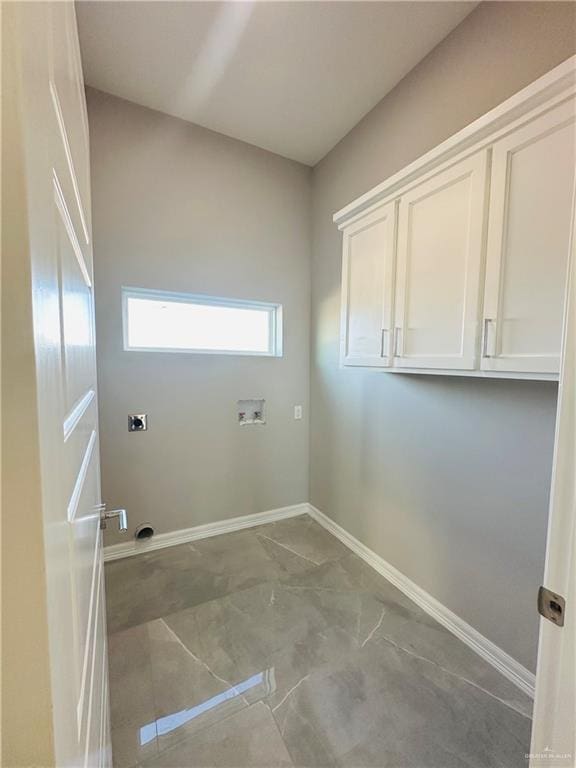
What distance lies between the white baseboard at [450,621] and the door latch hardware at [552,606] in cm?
117

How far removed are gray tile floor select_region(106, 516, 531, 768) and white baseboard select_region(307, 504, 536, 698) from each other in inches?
1.8

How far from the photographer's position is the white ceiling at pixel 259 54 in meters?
1.48

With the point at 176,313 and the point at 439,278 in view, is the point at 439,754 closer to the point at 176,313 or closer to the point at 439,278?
the point at 439,278

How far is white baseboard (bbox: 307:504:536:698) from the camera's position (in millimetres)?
1326

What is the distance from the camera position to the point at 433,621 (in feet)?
5.41

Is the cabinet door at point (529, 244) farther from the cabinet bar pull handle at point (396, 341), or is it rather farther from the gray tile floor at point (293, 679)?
the gray tile floor at point (293, 679)

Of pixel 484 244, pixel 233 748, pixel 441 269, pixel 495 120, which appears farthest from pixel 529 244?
pixel 233 748

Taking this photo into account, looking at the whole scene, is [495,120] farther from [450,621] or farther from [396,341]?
[450,621]

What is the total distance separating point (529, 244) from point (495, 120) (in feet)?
1.47

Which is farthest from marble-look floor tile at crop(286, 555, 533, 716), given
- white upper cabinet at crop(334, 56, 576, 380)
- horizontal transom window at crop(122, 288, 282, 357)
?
horizontal transom window at crop(122, 288, 282, 357)

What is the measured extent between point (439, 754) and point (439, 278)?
180 cm

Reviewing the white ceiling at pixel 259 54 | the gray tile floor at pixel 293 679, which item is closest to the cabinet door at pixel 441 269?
the white ceiling at pixel 259 54

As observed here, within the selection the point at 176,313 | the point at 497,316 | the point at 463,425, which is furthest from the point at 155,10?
the point at 463,425

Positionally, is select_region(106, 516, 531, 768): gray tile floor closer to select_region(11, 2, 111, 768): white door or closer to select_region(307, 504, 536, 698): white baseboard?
select_region(307, 504, 536, 698): white baseboard
